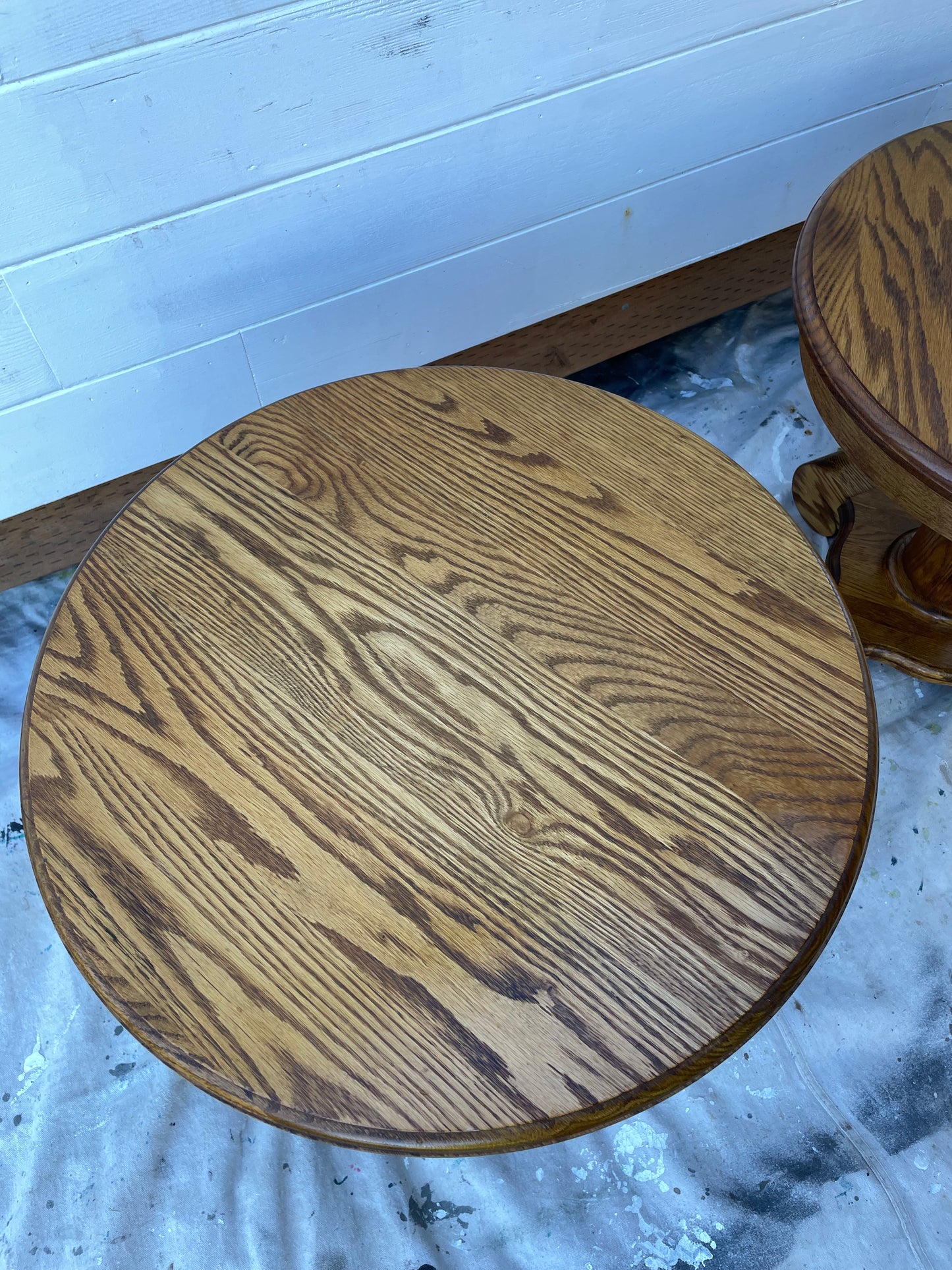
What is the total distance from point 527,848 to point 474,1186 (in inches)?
26.6

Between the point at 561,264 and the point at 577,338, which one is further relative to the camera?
the point at 577,338

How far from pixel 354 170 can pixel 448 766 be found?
2.78 ft

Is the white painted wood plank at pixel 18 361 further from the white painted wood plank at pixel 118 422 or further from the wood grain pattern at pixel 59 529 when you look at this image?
the wood grain pattern at pixel 59 529

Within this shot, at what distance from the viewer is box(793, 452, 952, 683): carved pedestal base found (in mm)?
1471

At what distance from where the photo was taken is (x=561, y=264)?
1.52m

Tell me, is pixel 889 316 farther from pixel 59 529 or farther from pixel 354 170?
pixel 59 529

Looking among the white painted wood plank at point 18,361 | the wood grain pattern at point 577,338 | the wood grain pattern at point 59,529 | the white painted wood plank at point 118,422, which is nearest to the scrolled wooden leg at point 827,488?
the wood grain pattern at point 577,338

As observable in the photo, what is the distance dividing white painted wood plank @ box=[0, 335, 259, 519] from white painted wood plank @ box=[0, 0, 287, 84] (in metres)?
0.41

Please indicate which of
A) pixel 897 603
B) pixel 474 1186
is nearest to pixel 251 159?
pixel 897 603

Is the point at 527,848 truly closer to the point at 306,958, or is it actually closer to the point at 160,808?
the point at 306,958

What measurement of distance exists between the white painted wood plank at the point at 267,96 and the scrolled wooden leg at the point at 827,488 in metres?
0.73

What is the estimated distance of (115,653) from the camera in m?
0.82

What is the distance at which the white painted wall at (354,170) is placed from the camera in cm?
100

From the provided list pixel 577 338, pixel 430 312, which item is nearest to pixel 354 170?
pixel 430 312
